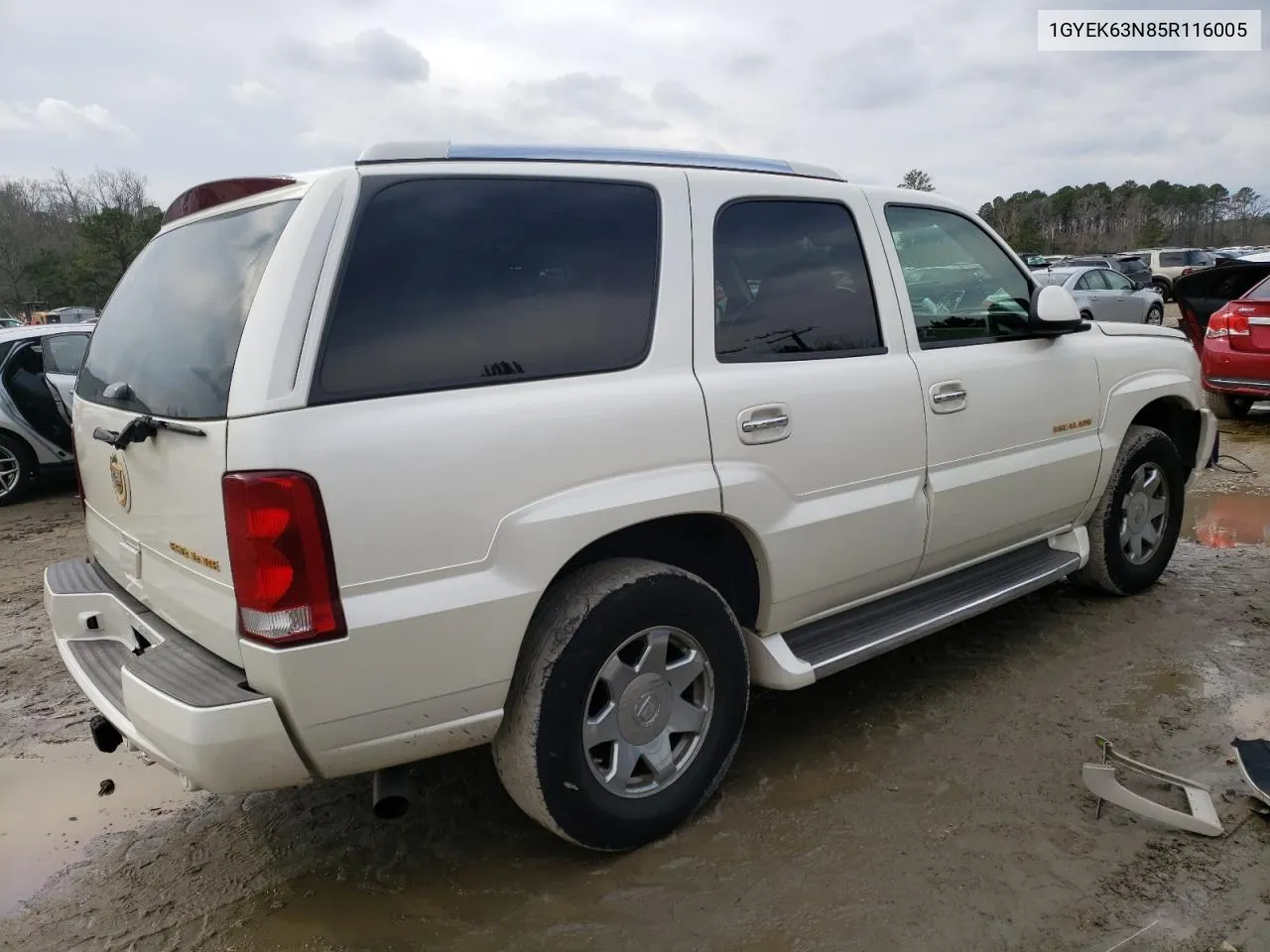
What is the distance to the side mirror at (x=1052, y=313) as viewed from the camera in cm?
366

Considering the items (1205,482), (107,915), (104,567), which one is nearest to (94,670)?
(104,567)

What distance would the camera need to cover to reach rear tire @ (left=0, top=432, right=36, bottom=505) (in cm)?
793

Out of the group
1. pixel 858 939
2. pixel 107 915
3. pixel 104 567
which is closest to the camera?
pixel 858 939

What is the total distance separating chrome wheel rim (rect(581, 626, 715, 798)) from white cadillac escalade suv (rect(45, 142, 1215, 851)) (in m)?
0.01

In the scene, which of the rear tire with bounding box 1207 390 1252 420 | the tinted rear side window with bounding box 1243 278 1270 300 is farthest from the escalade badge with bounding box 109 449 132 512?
the rear tire with bounding box 1207 390 1252 420

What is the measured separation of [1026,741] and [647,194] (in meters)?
2.31

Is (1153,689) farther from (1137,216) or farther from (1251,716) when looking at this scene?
(1137,216)

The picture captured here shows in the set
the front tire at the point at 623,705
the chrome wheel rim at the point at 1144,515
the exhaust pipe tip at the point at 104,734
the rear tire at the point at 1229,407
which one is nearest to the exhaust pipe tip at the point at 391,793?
the front tire at the point at 623,705

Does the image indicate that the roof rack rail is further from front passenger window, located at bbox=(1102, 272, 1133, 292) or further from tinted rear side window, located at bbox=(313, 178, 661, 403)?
front passenger window, located at bbox=(1102, 272, 1133, 292)

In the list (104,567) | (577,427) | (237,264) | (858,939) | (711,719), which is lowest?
(858,939)

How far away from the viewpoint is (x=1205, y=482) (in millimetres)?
7102

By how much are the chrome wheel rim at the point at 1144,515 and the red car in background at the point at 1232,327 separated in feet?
16.1

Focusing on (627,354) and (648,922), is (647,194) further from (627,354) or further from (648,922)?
(648,922)

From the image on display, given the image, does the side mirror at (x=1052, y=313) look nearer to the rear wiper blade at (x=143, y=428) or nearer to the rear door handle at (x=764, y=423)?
the rear door handle at (x=764, y=423)
